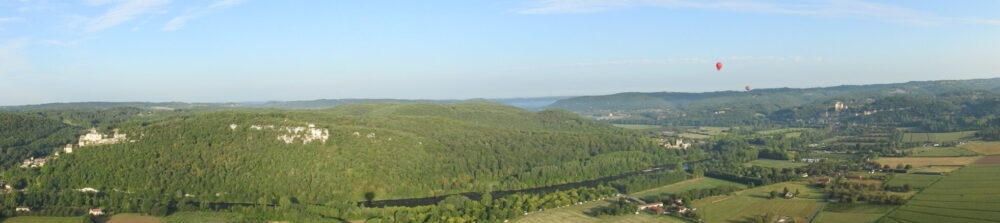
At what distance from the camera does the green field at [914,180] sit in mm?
71400

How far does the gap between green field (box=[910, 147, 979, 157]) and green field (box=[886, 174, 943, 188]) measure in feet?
82.1

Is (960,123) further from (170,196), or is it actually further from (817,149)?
(170,196)

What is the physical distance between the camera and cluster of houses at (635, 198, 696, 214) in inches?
2549

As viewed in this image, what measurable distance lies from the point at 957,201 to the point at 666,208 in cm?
2855

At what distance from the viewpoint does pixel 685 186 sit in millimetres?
84000

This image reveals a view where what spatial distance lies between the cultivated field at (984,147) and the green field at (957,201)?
23.2 m

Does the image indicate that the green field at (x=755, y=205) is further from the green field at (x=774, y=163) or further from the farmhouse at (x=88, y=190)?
the farmhouse at (x=88, y=190)

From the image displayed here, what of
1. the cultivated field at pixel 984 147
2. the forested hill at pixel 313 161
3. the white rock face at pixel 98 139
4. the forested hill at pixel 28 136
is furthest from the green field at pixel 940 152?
the forested hill at pixel 28 136

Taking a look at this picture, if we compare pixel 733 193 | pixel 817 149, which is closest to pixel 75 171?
pixel 733 193

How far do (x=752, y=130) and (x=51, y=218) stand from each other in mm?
163212

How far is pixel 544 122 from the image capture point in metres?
157

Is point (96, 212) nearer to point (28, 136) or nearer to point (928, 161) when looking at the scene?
point (28, 136)

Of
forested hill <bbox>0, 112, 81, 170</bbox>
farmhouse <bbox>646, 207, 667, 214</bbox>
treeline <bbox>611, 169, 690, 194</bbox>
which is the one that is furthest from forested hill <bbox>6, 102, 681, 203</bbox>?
farmhouse <bbox>646, 207, 667, 214</bbox>

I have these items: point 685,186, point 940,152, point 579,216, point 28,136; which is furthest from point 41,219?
point 940,152
